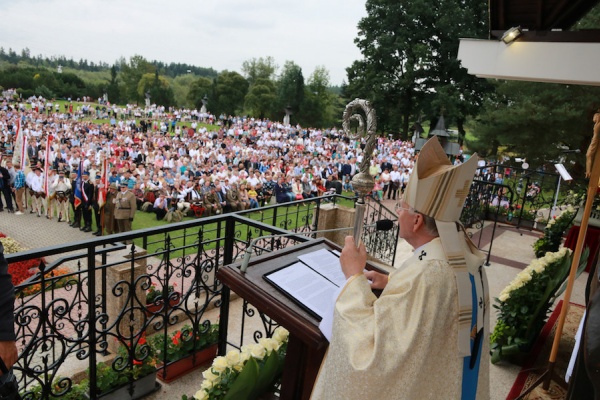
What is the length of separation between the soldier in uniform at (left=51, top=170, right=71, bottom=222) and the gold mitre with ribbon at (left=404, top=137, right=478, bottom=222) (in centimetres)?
1646

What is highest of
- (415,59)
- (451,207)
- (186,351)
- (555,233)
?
(415,59)

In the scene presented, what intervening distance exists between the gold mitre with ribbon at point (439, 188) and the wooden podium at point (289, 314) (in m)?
0.68

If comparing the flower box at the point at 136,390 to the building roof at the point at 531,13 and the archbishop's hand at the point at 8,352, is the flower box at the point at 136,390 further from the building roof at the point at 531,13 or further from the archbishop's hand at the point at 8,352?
the building roof at the point at 531,13

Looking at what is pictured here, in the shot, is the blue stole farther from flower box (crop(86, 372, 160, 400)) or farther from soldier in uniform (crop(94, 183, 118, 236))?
soldier in uniform (crop(94, 183, 118, 236))

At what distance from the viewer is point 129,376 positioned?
376 cm

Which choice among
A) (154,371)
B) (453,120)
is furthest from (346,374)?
(453,120)

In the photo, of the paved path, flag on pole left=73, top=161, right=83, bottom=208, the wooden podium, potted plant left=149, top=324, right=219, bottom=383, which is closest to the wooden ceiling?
the wooden podium

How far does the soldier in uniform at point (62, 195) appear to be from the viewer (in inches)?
617

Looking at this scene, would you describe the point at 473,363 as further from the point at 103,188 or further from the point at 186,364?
the point at 103,188

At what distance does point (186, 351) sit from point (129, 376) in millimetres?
736

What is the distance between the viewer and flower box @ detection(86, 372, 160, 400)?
12.2 feet

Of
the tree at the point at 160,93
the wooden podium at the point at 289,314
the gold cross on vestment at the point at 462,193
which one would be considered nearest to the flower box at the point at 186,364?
the wooden podium at the point at 289,314

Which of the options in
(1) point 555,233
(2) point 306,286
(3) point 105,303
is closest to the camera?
(2) point 306,286

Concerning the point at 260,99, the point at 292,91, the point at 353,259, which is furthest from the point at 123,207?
the point at 260,99
